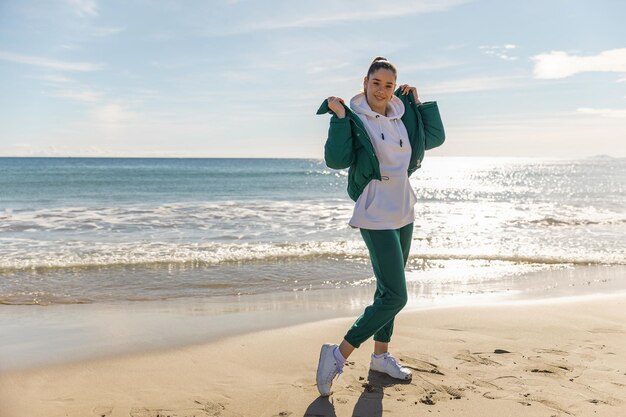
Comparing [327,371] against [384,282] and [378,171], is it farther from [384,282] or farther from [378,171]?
[378,171]

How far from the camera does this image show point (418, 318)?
579cm

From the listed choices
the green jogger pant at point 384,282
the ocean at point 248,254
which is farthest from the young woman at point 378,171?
the ocean at point 248,254

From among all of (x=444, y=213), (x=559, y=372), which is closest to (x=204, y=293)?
(x=559, y=372)

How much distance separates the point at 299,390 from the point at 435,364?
112 centimetres

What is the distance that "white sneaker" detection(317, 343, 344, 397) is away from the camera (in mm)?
3730

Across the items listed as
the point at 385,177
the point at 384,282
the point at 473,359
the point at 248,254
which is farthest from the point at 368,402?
the point at 248,254

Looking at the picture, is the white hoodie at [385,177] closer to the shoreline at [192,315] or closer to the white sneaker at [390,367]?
the white sneaker at [390,367]

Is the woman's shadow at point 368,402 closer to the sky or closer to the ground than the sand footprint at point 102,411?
closer to the sky

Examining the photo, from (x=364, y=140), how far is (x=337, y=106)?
0.26 meters

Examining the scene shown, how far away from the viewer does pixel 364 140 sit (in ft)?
11.6

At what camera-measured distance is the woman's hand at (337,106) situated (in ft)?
11.5

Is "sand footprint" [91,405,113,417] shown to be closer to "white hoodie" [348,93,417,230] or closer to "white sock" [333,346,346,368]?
"white sock" [333,346,346,368]

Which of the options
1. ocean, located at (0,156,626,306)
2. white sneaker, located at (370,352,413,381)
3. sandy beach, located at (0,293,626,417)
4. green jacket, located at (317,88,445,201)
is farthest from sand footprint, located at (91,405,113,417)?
ocean, located at (0,156,626,306)

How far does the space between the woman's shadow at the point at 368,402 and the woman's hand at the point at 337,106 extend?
179cm
